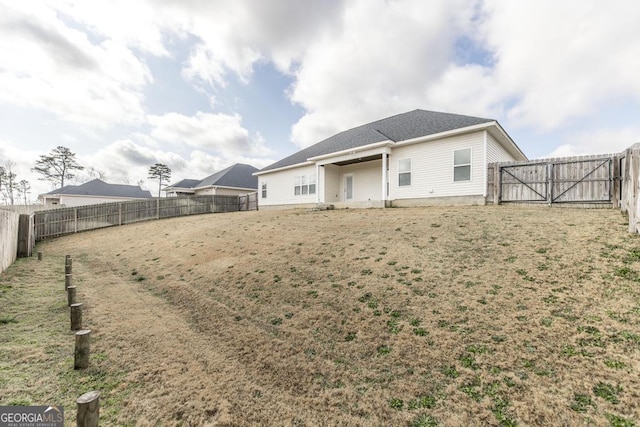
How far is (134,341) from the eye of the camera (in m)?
4.11

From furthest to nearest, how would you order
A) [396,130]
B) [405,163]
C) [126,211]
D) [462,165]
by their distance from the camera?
[126,211] < [396,130] < [405,163] < [462,165]

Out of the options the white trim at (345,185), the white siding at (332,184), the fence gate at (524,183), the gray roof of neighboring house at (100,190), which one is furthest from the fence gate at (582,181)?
the gray roof of neighboring house at (100,190)

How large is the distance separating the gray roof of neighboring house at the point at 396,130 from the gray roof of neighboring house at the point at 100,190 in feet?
100

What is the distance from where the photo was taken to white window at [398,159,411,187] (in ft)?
46.9

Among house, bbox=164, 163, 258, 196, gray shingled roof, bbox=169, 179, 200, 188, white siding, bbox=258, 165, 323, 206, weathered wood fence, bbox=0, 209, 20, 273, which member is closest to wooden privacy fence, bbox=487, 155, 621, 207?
white siding, bbox=258, 165, 323, 206

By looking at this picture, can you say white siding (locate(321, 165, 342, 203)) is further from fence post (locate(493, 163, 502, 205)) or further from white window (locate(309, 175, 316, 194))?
fence post (locate(493, 163, 502, 205))

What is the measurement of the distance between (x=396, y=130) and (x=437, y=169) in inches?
167

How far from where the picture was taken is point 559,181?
1050 centimetres

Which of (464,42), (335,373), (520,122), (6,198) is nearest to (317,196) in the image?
(464,42)

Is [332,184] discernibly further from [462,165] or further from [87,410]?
[87,410]

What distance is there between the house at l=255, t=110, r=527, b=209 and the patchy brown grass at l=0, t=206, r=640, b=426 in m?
5.55

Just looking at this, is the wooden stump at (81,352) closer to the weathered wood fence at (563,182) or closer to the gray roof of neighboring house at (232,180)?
the weathered wood fence at (563,182)

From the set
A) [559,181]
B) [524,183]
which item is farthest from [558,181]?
[524,183]

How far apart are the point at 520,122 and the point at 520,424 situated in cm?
2484
